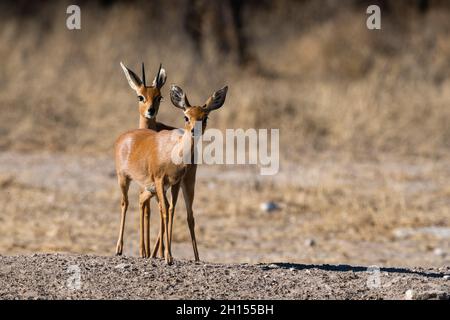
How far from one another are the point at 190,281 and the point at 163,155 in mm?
986

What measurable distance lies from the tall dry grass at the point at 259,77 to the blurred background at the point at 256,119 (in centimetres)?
4

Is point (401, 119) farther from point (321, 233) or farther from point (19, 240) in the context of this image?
point (19, 240)

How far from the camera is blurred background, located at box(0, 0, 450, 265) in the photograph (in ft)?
42.4

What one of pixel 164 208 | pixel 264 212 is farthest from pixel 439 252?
pixel 164 208

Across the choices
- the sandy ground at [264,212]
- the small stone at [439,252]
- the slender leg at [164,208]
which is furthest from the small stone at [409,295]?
the small stone at [439,252]

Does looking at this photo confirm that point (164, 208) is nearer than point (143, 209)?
Yes

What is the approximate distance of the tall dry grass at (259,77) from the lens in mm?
18266

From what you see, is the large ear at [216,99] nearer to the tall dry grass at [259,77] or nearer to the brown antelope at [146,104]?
the brown antelope at [146,104]

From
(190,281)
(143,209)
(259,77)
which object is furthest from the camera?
(259,77)

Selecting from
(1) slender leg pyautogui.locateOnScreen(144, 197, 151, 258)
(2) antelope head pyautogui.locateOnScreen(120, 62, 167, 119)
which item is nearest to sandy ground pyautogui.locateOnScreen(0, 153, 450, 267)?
(1) slender leg pyautogui.locateOnScreen(144, 197, 151, 258)

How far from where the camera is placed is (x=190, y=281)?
7.74 meters

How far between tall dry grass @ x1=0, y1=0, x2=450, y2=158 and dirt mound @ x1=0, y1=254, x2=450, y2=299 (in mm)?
9122

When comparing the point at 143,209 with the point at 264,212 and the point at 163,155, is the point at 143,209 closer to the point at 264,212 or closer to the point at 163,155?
the point at 163,155

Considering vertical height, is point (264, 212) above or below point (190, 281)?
above
